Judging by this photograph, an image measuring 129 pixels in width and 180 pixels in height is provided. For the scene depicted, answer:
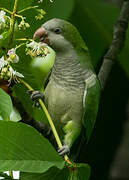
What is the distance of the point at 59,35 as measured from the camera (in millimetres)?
1792

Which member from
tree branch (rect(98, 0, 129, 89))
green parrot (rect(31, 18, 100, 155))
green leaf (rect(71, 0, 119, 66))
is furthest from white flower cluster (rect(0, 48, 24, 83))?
green leaf (rect(71, 0, 119, 66))

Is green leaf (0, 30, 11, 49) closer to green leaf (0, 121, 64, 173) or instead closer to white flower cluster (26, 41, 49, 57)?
white flower cluster (26, 41, 49, 57)

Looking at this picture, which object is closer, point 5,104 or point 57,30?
point 5,104

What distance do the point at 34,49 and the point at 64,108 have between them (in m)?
0.66

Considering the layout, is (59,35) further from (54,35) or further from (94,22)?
(94,22)

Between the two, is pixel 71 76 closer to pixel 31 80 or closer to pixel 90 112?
pixel 90 112

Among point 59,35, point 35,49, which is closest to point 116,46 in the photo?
point 59,35

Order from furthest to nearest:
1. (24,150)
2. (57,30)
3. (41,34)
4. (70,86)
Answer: (70,86) → (57,30) → (41,34) → (24,150)

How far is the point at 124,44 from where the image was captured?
2.18 meters

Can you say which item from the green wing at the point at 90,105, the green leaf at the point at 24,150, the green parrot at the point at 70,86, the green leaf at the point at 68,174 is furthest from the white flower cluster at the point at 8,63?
the green wing at the point at 90,105

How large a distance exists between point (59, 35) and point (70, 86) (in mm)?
235

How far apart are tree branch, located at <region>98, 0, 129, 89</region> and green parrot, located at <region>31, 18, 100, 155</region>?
0.50 ft

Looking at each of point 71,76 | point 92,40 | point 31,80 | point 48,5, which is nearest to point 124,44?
point 92,40

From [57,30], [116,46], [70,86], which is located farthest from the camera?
[116,46]
